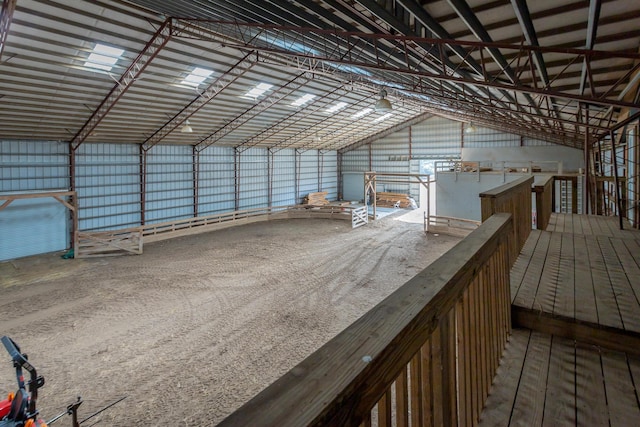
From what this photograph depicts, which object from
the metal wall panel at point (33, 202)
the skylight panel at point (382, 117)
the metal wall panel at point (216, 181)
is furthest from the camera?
the skylight panel at point (382, 117)

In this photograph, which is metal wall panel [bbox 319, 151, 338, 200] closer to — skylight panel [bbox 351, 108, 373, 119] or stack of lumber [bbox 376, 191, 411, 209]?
stack of lumber [bbox 376, 191, 411, 209]

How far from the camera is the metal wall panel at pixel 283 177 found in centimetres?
2528

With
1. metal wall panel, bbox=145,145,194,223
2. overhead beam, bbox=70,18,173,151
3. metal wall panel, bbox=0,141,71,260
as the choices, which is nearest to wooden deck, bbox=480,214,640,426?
overhead beam, bbox=70,18,173,151

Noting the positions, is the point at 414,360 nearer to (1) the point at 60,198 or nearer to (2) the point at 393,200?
(1) the point at 60,198

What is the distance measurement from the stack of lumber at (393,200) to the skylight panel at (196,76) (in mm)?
18567

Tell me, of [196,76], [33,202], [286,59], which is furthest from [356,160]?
[33,202]

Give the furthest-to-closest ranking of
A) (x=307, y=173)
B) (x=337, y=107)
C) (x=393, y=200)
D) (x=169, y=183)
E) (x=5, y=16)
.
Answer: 1. (x=307, y=173)
2. (x=393, y=200)
3. (x=337, y=107)
4. (x=169, y=183)
5. (x=5, y=16)

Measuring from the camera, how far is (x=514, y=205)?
3.85 m

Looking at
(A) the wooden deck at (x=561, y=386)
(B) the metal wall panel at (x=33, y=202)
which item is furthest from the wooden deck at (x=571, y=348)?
(B) the metal wall panel at (x=33, y=202)

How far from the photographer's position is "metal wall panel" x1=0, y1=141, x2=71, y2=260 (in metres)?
13.3

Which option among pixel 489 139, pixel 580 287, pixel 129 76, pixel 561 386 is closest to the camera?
pixel 561 386

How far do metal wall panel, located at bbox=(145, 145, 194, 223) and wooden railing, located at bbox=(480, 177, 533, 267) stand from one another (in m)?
17.4

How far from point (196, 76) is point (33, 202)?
8.37 metres

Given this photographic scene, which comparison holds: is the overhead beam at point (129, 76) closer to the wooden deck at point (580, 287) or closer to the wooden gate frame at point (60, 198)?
the wooden gate frame at point (60, 198)
